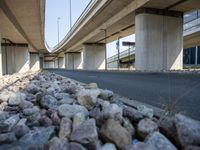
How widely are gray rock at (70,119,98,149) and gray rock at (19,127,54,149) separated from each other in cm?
34

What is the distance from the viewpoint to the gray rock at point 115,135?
2.48m

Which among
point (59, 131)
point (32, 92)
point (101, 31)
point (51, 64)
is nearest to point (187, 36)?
point (101, 31)

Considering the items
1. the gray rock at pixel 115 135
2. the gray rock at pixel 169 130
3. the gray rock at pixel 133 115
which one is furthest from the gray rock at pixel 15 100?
the gray rock at pixel 169 130

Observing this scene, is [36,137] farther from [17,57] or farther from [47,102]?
[17,57]

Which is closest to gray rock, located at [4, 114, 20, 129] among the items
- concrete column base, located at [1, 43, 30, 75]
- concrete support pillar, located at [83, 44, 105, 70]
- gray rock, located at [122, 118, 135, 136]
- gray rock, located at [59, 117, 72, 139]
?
gray rock, located at [59, 117, 72, 139]

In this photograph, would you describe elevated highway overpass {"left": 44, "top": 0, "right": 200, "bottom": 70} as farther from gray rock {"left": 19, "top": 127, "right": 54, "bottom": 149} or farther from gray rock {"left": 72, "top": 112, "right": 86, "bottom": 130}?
gray rock {"left": 19, "top": 127, "right": 54, "bottom": 149}

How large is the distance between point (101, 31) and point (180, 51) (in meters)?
12.7

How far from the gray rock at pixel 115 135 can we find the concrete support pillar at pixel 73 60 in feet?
215

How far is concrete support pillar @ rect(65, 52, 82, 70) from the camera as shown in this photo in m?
68.1

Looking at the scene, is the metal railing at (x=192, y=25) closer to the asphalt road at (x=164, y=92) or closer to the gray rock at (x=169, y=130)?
the asphalt road at (x=164, y=92)

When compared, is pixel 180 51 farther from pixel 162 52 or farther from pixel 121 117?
pixel 121 117

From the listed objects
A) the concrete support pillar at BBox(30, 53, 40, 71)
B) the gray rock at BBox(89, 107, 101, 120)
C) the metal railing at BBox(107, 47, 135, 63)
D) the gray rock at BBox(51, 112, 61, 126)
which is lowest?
the gray rock at BBox(51, 112, 61, 126)

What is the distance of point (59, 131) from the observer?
2934mm

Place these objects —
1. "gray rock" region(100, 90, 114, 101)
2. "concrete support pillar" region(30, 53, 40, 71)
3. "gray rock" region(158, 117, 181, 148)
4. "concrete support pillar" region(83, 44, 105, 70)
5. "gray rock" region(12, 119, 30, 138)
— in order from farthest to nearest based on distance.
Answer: "concrete support pillar" region(30, 53, 40, 71) → "concrete support pillar" region(83, 44, 105, 70) → "gray rock" region(100, 90, 114, 101) → "gray rock" region(12, 119, 30, 138) → "gray rock" region(158, 117, 181, 148)
